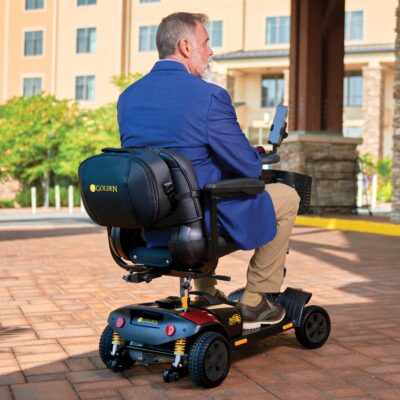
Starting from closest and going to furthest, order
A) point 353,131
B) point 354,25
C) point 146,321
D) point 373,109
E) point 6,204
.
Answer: point 146,321 → point 6,204 → point 373,109 → point 354,25 → point 353,131

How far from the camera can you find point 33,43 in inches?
1668

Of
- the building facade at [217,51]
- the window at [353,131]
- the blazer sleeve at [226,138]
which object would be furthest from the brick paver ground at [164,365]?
the window at [353,131]

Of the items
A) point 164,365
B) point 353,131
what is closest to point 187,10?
point 353,131

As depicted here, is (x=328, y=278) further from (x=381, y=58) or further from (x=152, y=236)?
(x=381, y=58)

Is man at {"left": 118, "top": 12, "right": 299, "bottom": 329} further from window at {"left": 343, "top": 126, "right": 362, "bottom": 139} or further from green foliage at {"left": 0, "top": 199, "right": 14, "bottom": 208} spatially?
window at {"left": 343, "top": 126, "right": 362, "bottom": 139}

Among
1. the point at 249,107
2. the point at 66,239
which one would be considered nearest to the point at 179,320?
the point at 66,239

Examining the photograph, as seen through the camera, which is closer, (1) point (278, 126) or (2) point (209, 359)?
(2) point (209, 359)

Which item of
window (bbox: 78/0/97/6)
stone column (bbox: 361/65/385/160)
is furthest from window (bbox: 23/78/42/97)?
stone column (bbox: 361/65/385/160)

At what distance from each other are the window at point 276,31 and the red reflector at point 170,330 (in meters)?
35.8

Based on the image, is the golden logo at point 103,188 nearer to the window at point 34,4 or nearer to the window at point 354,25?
the window at point 354,25

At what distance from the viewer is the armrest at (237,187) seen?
3400mm

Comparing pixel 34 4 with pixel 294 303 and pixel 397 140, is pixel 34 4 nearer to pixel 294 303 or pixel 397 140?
pixel 397 140

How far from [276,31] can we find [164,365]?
35.8 meters

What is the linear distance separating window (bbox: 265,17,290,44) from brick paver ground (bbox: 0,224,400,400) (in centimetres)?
3073
